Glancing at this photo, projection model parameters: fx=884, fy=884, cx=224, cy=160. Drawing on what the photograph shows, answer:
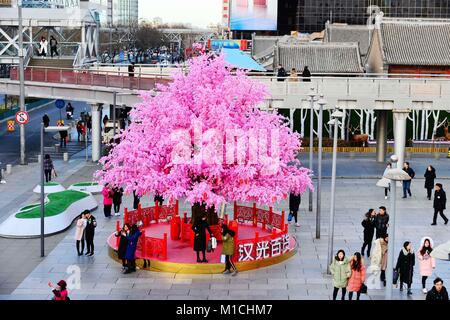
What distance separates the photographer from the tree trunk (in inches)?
1008

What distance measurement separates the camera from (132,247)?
22656 millimetres

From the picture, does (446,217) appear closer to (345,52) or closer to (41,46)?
(345,52)

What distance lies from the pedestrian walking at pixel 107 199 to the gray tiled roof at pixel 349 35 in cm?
4126

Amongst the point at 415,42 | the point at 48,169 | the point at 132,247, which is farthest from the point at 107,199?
the point at 415,42

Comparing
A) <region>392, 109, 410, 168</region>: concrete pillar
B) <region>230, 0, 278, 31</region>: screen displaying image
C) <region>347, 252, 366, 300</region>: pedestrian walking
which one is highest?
<region>230, 0, 278, 31</region>: screen displaying image

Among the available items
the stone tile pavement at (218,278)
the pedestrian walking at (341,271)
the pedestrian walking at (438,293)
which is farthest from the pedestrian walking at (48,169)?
the pedestrian walking at (438,293)

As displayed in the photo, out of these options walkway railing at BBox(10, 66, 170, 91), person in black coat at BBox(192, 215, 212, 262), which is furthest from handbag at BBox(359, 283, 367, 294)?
walkway railing at BBox(10, 66, 170, 91)

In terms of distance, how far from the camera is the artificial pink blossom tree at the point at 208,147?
2430cm

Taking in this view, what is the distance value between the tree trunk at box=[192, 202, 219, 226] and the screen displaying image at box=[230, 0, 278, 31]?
88229 millimetres

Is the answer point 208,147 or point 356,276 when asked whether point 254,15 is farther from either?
point 356,276

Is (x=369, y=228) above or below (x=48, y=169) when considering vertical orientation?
above

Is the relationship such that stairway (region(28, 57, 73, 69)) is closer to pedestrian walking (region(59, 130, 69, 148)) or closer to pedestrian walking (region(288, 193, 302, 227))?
pedestrian walking (region(59, 130, 69, 148))

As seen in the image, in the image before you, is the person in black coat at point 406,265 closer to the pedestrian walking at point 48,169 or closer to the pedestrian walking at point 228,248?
the pedestrian walking at point 228,248

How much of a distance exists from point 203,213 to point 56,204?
239 inches
